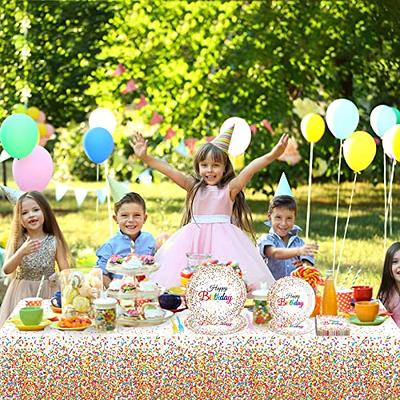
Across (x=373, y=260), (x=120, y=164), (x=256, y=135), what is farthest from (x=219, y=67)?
(x=373, y=260)

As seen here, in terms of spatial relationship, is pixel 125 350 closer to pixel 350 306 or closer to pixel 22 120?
pixel 350 306

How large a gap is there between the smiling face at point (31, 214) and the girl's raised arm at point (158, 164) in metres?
0.54

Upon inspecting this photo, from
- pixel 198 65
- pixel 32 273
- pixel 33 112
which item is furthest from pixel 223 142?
pixel 198 65

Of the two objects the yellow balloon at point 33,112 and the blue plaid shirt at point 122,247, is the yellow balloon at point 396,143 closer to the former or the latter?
the blue plaid shirt at point 122,247

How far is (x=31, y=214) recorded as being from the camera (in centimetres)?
474

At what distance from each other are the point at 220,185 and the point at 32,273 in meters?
1.00

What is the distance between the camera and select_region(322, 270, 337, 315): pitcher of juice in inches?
140

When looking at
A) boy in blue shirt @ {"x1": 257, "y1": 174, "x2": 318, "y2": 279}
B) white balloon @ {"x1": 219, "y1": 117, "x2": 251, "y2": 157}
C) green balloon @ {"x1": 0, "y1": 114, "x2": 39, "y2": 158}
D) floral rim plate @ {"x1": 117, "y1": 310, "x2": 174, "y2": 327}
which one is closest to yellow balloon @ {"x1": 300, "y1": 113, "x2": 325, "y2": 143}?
white balloon @ {"x1": 219, "y1": 117, "x2": 251, "y2": 157}

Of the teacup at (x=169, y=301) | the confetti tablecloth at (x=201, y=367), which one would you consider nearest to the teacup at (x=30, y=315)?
the confetti tablecloth at (x=201, y=367)

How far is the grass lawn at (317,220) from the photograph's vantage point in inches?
330

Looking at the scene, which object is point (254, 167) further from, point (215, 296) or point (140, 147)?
point (215, 296)

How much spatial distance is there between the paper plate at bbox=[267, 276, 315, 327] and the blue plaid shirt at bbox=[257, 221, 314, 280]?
137 cm

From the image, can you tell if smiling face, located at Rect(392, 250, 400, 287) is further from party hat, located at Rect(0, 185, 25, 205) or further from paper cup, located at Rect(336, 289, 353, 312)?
party hat, located at Rect(0, 185, 25, 205)

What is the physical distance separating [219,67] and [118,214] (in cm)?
586
